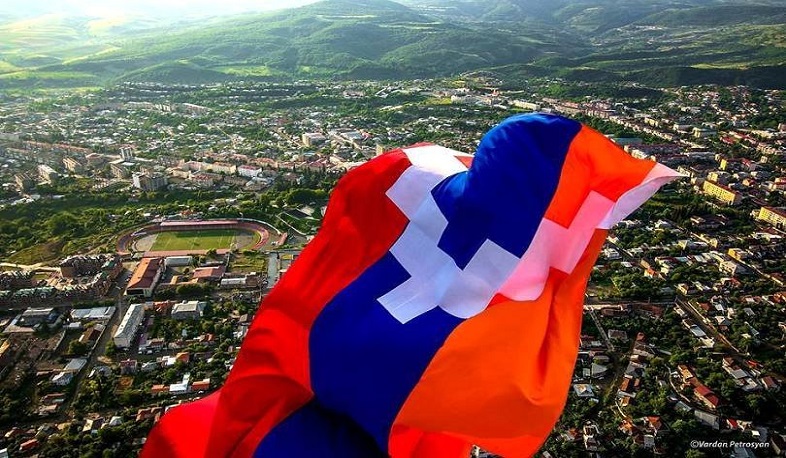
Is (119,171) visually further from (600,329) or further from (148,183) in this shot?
(600,329)

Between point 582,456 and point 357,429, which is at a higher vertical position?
point 357,429

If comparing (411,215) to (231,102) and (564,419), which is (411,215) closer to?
(564,419)

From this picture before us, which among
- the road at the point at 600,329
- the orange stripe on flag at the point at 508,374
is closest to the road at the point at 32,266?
the road at the point at 600,329

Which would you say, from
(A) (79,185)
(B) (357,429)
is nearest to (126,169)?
(A) (79,185)

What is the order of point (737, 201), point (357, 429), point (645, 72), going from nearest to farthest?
point (357, 429) < point (737, 201) < point (645, 72)

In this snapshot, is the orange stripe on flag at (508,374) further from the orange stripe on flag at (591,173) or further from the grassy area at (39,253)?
the grassy area at (39,253)

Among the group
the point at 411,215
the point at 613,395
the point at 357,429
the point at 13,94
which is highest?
the point at 411,215

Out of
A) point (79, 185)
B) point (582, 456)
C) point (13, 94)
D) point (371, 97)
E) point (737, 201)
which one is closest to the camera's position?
point (582, 456)
